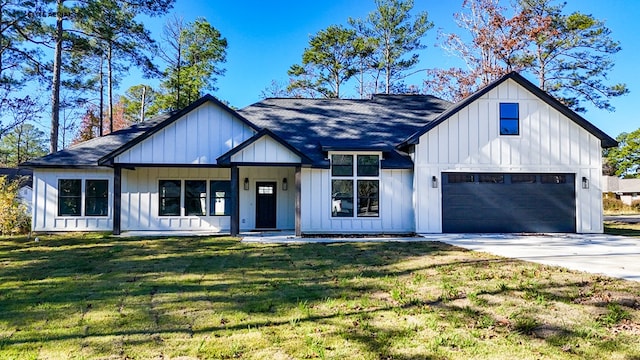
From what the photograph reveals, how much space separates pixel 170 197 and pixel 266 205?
3.48m

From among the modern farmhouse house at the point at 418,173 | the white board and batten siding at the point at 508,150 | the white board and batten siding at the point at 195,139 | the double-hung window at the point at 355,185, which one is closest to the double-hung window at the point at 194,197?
the modern farmhouse house at the point at 418,173

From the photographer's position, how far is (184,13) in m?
27.5

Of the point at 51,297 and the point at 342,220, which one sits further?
the point at 342,220

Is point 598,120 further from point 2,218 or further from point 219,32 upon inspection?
point 2,218

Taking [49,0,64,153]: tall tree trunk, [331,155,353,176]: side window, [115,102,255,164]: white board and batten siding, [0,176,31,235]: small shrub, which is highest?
[49,0,64,153]: tall tree trunk

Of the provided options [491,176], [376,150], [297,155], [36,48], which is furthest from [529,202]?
[36,48]

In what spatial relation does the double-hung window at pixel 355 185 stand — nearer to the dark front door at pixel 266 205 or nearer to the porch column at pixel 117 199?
the dark front door at pixel 266 205

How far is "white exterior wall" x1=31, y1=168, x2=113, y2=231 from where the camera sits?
13.3 m

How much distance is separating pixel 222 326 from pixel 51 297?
2843 mm

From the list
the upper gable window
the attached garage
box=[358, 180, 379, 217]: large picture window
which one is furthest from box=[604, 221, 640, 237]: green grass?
box=[358, 180, 379, 217]: large picture window

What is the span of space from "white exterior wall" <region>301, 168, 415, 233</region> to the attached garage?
1.42 m

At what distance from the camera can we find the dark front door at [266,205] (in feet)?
46.7

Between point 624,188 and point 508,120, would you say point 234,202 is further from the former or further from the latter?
point 624,188

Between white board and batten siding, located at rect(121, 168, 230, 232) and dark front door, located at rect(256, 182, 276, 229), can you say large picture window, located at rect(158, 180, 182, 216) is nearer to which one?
white board and batten siding, located at rect(121, 168, 230, 232)
